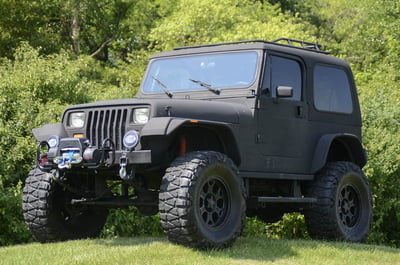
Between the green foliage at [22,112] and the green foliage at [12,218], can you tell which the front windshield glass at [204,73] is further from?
the green foliage at [22,112]

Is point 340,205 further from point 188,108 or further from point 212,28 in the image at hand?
point 212,28

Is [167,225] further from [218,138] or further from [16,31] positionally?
[16,31]

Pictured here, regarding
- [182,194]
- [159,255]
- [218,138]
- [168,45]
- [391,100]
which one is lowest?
[159,255]

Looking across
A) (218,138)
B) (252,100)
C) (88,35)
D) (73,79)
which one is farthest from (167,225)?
(88,35)

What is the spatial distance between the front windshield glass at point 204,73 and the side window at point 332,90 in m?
1.39

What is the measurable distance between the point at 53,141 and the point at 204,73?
2.20m

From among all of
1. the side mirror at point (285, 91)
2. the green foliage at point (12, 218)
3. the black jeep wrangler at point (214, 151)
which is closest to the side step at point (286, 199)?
the black jeep wrangler at point (214, 151)

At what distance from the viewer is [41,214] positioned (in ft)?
26.4

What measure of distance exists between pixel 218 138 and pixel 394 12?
78.4 feet

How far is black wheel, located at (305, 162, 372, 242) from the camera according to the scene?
30.5ft

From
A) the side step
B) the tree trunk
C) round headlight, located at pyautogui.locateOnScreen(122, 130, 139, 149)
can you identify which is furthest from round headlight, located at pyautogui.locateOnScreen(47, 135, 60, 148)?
the tree trunk

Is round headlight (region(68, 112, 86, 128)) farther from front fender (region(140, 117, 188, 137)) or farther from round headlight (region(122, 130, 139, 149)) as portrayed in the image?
front fender (region(140, 117, 188, 137))

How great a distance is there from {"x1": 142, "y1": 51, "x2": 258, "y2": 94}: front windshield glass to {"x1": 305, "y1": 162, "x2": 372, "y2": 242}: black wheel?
5.88 feet

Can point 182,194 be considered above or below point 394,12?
below
